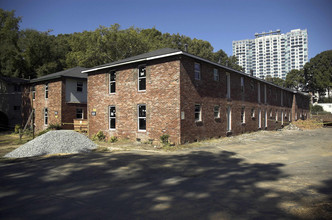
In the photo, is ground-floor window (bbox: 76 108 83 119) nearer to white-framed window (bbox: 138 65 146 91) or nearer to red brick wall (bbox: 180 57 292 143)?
white-framed window (bbox: 138 65 146 91)

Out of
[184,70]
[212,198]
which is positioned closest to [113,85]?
[184,70]

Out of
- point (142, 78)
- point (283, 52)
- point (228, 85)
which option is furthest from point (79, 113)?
point (283, 52)

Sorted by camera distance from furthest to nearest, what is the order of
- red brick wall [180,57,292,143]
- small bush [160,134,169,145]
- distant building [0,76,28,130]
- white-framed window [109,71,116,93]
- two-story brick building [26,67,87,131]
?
distant building [0,76,28,130], two-story brick building [26,67,87,131], white-framed window [109,71,116,93], red brick wall [180,57,292,143], small bush [160,134,169,145]

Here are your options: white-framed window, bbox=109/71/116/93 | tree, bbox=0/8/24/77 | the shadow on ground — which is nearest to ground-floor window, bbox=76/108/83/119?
white-framed window, bbox=109/71/116/93

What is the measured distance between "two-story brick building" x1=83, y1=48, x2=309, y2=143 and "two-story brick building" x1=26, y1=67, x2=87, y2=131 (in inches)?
239

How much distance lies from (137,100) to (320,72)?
Result: 75.8 meters

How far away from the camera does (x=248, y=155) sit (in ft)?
39.6

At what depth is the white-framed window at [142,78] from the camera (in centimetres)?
1728

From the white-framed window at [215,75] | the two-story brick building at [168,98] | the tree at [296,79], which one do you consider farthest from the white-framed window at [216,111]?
the tree at [296,79]

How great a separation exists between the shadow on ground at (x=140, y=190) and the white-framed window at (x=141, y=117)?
6353 mm

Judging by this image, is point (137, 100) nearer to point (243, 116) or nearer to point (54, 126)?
point (243, 116)

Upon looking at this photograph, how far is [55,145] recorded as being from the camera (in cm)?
1424

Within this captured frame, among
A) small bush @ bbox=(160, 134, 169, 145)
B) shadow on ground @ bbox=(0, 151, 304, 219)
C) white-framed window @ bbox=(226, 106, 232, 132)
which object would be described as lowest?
shadow on ground @ bbox=(0, 151, 304, 219)

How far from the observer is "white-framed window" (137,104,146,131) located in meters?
17.0
